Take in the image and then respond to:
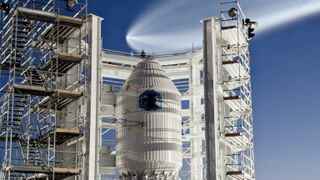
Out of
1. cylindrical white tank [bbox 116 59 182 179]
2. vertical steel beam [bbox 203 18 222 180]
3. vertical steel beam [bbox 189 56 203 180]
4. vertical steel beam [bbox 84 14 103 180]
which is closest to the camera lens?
vertical steel beam [bbox 84 14 103 180]

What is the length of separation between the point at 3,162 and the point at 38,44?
11.4 meters

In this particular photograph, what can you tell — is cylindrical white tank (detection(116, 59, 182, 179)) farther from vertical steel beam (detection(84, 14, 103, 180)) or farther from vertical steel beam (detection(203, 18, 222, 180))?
vertical steel beam (detection(84, 14, 103, 180))

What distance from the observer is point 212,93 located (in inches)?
1908

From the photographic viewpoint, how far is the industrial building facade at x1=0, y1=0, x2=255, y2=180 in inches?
1842

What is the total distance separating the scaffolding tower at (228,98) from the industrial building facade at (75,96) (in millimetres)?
82

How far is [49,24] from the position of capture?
50438 millimetres

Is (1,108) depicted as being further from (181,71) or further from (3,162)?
(181,71)

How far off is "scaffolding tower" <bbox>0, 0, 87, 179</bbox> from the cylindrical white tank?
405cm

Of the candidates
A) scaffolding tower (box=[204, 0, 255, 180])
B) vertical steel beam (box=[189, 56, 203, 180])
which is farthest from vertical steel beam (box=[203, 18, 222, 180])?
vertical steel beam (box=[189, 56, 203, 180])

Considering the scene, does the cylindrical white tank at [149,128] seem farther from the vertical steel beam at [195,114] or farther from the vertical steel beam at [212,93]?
the vertical steel beam at [195,114]

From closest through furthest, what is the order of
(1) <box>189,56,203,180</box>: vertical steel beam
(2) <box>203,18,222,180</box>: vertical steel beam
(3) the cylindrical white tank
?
(2) <box>203,18,222,180</box>: vertical steel beam, (3) the cylindrical white tank, (1) <box>189,56,203,180</box>: vertical steel beam

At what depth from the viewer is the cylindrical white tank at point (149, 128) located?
164ft

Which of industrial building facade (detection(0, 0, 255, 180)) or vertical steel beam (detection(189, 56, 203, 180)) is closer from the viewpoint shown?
industrial building facade (detection(0, 0, 255, 180))

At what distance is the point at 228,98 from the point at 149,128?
718cm
